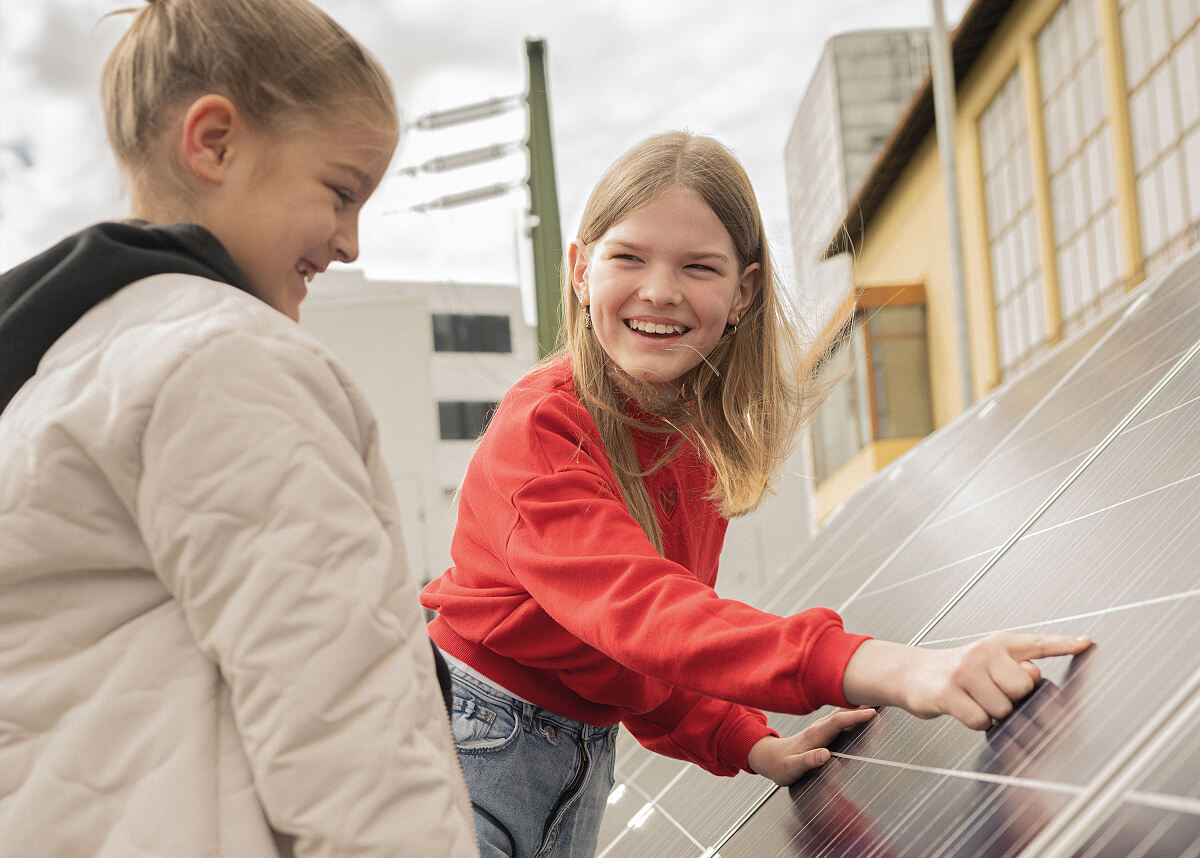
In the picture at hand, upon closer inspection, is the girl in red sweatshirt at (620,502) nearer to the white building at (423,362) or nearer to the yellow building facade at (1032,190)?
the yellow building facade at (1032,190)

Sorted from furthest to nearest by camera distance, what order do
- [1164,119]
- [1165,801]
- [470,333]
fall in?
1. [470,333]
2. [1164,119]
3. [1165,801]

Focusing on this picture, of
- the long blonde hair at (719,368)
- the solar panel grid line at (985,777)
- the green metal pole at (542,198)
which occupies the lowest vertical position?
the solar panel grid line at (985,777)

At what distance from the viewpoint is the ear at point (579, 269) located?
260 centimetres

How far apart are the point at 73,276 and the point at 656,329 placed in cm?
124

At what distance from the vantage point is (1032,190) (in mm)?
19484

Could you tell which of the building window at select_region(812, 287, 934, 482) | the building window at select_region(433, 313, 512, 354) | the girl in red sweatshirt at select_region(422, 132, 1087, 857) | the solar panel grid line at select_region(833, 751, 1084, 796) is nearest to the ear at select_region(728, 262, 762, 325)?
the girl in red sweatshirt at select_region(422, 132, 1087, 857)

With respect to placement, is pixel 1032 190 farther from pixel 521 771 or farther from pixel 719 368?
pixel 521 771

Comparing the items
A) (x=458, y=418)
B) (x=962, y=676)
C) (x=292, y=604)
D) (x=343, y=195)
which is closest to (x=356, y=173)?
(x=343, y=195)

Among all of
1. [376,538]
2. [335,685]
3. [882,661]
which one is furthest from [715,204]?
[335,685]

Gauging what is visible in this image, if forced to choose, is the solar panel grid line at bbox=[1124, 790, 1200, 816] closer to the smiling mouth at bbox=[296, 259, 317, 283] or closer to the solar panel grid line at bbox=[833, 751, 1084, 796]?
the solar panel grid line at bbox=[833, 751, 1084, 796]

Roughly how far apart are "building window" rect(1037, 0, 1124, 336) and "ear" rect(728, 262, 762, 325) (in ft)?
49.9

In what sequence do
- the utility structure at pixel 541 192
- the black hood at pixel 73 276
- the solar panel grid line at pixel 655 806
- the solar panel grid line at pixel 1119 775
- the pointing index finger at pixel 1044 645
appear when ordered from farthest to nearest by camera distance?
the utility structure at pixel 541 192
the solar panel grid line at pixel 655 806
the pointing index finger at pixel 1044 645
the black hood at pixel 73 276
the solar panel grid line at pixel 1119 775

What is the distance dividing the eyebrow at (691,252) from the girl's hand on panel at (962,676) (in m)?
1.02

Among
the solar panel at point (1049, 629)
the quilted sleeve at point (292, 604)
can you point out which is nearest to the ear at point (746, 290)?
the solar panel at point (1049, 629)
